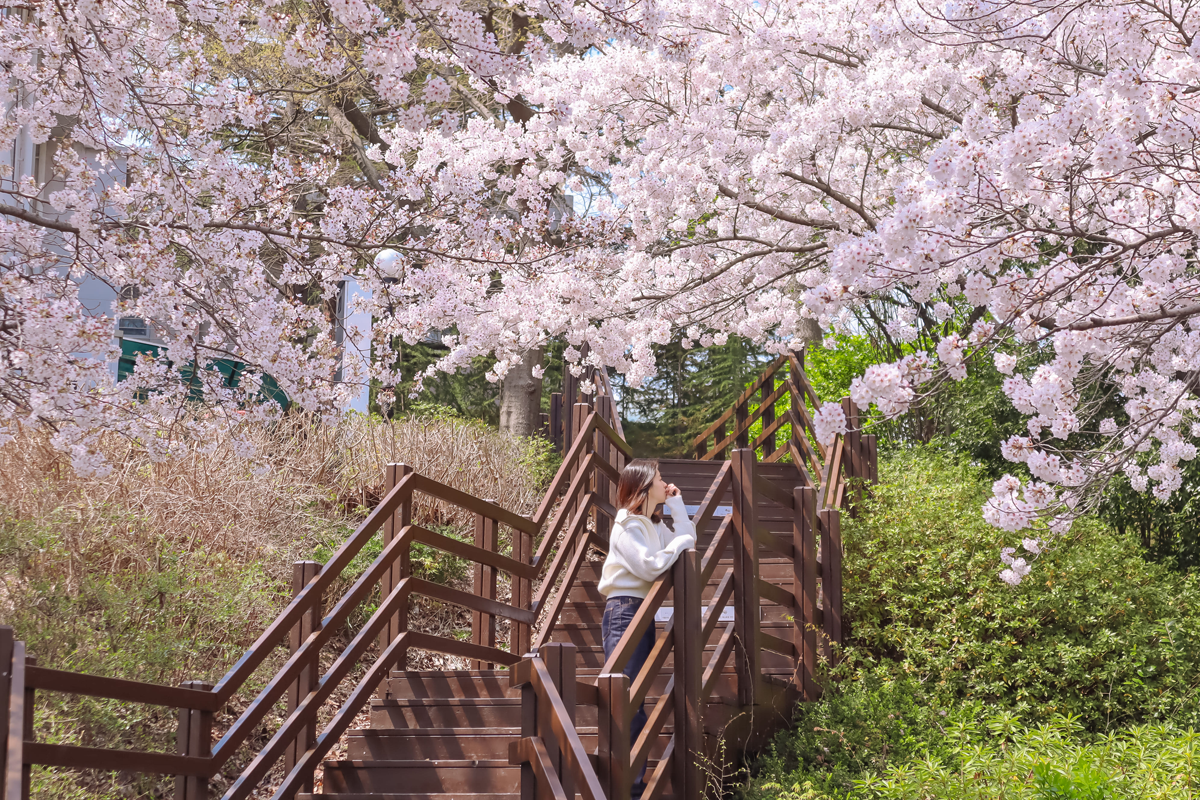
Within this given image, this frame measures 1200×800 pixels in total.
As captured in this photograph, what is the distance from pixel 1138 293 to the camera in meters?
4.59

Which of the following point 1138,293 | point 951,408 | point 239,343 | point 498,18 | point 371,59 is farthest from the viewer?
point 498,18

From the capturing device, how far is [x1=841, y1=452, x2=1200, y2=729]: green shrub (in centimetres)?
626

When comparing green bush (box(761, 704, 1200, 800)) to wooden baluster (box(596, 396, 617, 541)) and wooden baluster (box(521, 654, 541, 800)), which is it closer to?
wooden baluster (box(521, 654, 541, 800))

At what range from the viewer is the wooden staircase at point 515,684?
3.70m

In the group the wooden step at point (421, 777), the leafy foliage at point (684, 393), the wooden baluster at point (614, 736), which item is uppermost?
the leafy foliage at point (684, 393)

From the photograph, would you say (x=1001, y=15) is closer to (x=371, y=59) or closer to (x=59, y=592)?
(x=371, y=59)

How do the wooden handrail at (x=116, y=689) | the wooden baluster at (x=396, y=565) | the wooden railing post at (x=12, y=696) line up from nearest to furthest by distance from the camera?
1. the wooden railing post at (x=12, y=696)
2. the wooden handrail at (x=116, y=689)
3. the wooden baluster at (x=396, y=565)

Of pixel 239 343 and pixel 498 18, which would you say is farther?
pixel 498 18

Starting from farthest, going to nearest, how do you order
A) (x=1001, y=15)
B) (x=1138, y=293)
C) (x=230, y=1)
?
(x=1001, y=15), (x=230, y=1), (x=1138, y=293)

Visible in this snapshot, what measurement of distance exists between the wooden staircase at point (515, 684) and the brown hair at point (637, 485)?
43cm

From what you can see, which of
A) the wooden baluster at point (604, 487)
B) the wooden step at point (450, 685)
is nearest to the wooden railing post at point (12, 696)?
the wooden step at point (450, 685)

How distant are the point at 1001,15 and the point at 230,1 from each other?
4267mm

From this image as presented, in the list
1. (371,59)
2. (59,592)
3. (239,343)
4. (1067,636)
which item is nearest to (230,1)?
(371,59)

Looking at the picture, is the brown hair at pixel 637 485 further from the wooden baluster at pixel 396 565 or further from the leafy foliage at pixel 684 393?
the leafy foliage at pixel 684 393
